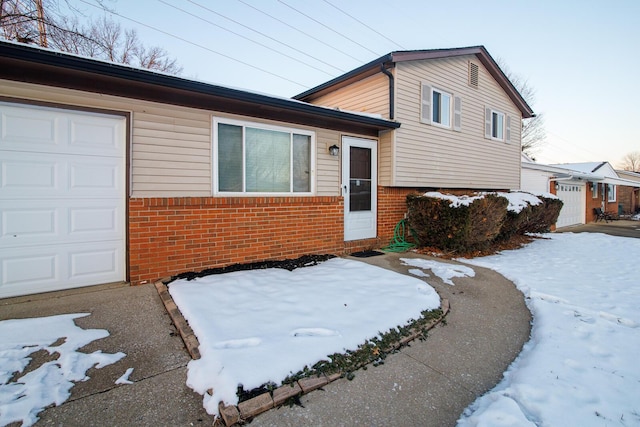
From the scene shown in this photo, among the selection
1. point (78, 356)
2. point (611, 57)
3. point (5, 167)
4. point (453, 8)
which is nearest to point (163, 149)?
point (5, 167)

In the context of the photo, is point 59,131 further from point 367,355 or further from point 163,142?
point 367,355

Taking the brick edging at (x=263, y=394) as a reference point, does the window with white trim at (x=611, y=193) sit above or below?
above

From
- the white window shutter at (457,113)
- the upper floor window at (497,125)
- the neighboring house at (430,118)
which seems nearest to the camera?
the neighboring house at (430,118)

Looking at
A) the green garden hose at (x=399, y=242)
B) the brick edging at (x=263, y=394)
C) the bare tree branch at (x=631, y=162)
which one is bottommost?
the brick edging at (x=263, y=394)

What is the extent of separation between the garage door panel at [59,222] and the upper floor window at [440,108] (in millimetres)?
7324

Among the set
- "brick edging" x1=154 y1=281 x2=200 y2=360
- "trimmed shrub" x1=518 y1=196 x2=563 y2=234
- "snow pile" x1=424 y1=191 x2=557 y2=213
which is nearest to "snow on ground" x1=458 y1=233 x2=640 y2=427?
"snow pile" x1=424 y1=191 x2=557 y2=213

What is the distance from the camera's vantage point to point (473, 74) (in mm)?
9766

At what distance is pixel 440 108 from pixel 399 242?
4.18 meters

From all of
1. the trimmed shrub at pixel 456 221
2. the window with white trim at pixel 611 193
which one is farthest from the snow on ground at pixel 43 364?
the window with white trim at pixel 611 193

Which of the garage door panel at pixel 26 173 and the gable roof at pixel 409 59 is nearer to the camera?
the garage door panel at pixel 26 173

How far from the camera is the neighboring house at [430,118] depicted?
752cm

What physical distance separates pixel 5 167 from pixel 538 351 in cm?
625

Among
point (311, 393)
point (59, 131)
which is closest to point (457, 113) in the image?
point (311, 393)

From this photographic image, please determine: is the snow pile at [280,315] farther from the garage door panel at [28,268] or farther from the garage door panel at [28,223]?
the garage door panel at [28,223]
